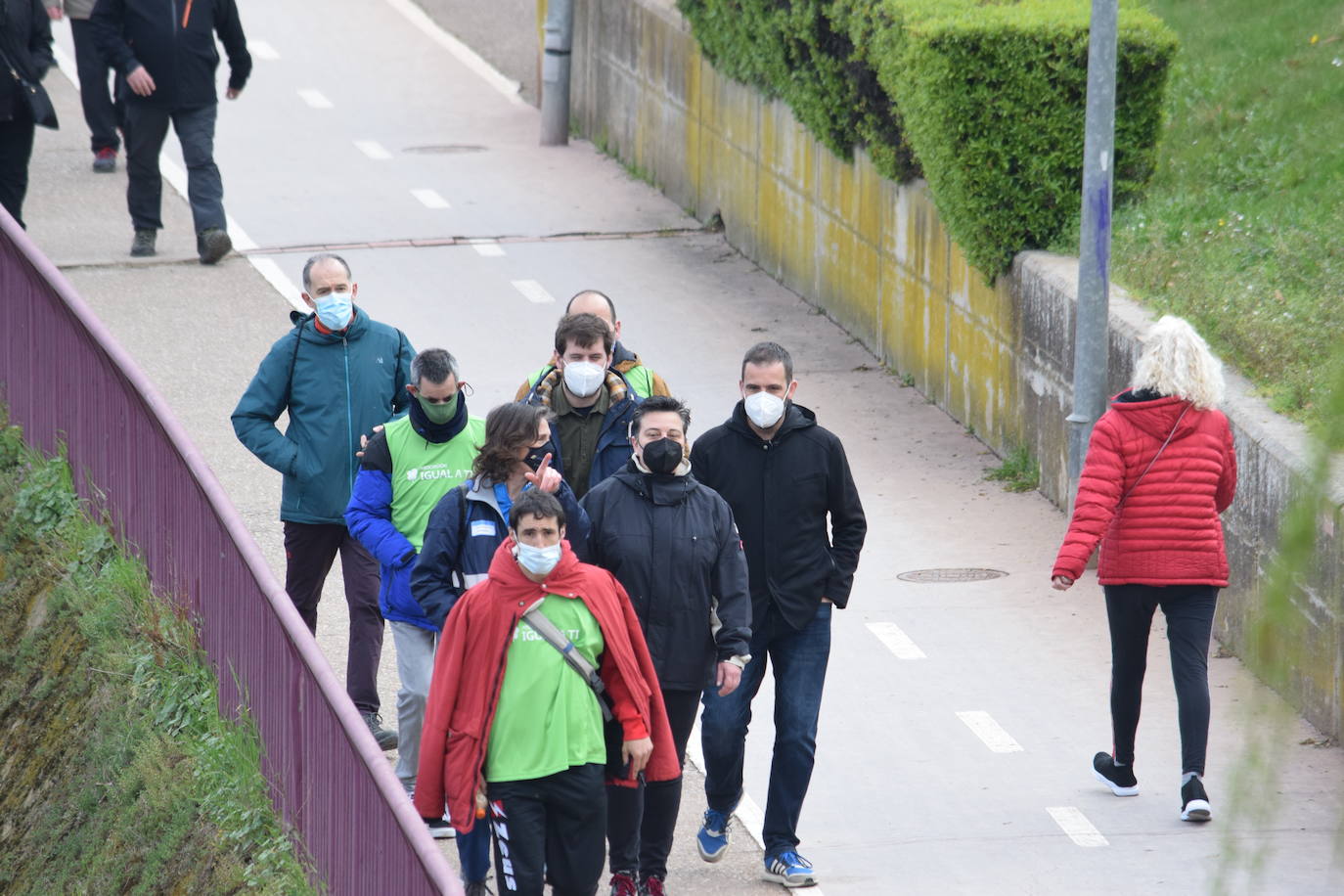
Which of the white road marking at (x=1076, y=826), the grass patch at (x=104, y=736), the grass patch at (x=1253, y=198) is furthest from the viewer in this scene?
the grass patch at (x=1253, y=198)

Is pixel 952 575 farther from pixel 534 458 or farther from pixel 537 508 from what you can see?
pixel 537 508

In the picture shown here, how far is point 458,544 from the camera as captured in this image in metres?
6.36

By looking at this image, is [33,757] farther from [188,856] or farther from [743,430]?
[743,430]

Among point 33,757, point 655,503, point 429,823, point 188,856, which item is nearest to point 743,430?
point 655,503

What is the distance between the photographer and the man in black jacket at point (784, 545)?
6.84 m

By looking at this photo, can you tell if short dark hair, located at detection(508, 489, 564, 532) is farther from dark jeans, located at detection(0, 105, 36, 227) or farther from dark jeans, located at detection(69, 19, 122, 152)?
Result: dark jeans, located at detection(69, 19, 122, 152)

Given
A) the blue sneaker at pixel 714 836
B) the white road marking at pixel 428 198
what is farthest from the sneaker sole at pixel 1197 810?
the white road marking at pixel 428 198

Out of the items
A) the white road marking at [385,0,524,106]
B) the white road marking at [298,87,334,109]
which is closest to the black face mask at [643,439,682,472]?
the white road marking at [385,0,524,106]

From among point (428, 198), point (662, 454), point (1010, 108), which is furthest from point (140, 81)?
point (662, 454)

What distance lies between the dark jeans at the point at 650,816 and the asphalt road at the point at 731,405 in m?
0.39

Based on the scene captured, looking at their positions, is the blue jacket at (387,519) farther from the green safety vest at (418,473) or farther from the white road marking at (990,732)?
the white road marking at (990,732)

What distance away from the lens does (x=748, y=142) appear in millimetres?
16500

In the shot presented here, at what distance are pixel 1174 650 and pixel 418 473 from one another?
2661 mm

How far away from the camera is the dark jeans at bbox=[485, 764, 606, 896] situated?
5816 millimetres
